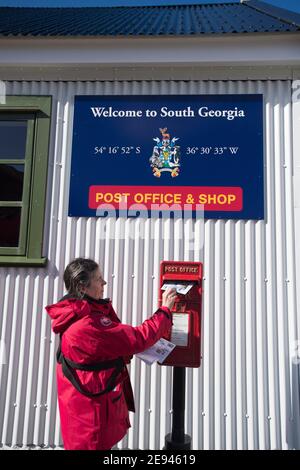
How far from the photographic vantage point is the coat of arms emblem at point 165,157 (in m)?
3.74

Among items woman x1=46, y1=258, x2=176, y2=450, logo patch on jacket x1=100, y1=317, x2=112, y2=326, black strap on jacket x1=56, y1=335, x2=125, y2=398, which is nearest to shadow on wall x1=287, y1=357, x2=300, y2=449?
woman x1=46, y1=258, x2=176, y2=450

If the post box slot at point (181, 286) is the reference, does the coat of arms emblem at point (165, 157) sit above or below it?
above

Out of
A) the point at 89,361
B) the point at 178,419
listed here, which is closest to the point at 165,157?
the point at 89,361

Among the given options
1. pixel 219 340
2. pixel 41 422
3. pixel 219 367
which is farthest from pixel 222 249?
pixel 41 422

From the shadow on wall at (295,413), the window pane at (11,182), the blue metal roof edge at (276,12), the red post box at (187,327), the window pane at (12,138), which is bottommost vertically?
the shadow on wall at (295,413)

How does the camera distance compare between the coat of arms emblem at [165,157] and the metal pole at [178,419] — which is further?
the coat of arms emblem at [165,157]

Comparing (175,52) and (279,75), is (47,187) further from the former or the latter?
(279,75)

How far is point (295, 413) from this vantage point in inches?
133

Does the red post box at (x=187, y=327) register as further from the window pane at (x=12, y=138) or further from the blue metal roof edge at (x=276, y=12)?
the blue metal roof edge at (x=276, y=12)

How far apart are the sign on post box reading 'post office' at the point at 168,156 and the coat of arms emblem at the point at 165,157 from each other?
0.03ft

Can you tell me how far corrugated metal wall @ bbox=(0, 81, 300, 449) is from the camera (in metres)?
3.42

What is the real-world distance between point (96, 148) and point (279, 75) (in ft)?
7.04

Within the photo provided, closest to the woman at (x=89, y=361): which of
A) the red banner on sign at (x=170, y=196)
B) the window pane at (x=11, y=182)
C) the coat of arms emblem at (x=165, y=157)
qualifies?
the red banner on sign at (x=170, y=196)

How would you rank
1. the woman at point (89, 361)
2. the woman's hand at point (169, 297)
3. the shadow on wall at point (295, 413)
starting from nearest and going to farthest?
the woman at point (89, 361) < the woman's hand at point (169, 297) < the shadow on wall at point (295, 413)
